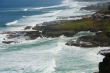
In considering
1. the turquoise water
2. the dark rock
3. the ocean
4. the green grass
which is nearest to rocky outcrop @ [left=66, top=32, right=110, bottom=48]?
the ocean

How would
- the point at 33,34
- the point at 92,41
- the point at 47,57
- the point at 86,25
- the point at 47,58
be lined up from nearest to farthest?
the point at 47,58
the point at 47,57
the point at 92,41
the point at 33,34
the point at 86,25

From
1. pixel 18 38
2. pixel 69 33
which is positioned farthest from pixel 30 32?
pixel 69 33

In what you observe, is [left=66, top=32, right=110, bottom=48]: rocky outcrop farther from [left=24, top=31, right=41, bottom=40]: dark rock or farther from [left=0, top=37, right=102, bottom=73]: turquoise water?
[left=24, top=31, right=41, bottom=40]: dark rock

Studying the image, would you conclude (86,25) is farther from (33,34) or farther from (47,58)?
(47,58)

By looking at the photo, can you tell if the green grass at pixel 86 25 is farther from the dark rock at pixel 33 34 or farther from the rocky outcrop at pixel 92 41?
the rocky outcrop at pixel 92 41

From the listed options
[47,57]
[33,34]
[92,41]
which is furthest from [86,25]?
[47,57]

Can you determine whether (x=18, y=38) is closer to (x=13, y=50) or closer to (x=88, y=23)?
(x=13, y=50)

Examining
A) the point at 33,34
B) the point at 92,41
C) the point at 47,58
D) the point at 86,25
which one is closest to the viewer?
the point at 47,58

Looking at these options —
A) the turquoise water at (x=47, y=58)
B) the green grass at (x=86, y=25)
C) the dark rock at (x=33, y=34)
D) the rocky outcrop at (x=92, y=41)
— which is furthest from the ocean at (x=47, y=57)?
the green grass at (x=86, y=25)
